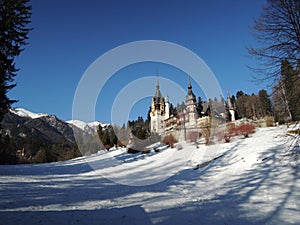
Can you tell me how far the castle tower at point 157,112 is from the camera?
2522 inches

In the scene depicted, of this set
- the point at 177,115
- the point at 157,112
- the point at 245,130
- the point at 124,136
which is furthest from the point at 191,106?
the point at 245,130

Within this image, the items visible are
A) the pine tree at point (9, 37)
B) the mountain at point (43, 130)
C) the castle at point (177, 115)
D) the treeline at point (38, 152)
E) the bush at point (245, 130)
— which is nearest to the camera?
the pine tree at point (9, 37)

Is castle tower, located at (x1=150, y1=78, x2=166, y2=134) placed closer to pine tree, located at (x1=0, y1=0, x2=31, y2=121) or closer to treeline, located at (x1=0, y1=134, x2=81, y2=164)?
treeline, located at (x1=0, y1=134, x2=81, y2=164)

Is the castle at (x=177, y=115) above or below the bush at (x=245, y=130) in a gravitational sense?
above

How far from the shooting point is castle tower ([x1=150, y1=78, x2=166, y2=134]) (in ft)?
210

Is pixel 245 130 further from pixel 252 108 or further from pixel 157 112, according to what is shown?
pixel 252 108

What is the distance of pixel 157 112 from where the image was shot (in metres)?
64.8

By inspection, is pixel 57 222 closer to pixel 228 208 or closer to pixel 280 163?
pixel 228 208

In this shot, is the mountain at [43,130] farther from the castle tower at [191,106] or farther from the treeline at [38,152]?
the castle tower at [191,106]

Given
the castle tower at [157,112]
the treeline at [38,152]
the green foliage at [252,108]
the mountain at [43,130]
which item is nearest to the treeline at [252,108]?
the green foliage at [252,108]

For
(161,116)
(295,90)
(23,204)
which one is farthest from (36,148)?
(295,90)

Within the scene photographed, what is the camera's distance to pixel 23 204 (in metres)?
6.02

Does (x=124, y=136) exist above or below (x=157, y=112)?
below

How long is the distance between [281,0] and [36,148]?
2899 inches
